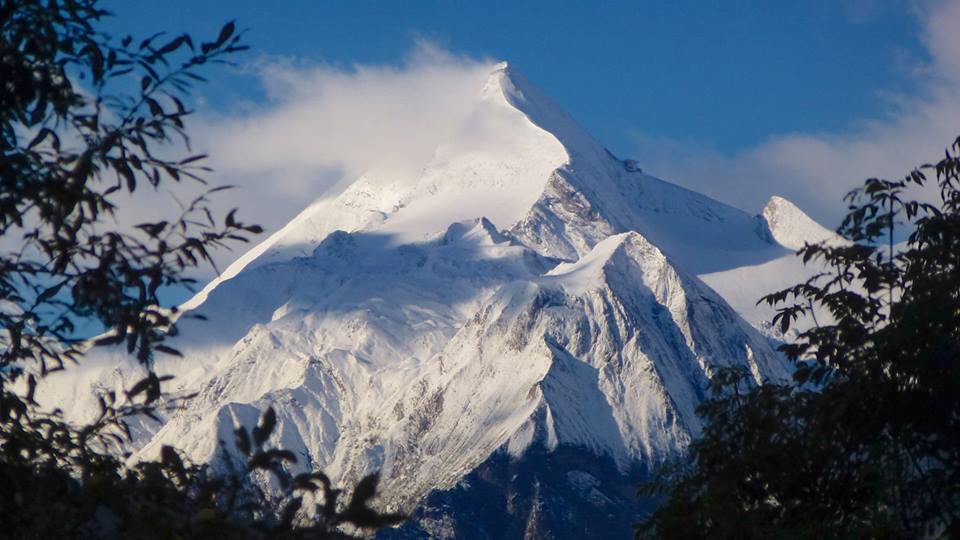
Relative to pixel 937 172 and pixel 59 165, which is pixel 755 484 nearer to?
pixel 937 172

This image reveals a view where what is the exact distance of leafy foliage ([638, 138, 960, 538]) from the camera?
51.5 feet

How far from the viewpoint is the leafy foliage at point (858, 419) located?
15.7m

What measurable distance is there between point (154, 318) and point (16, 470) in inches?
47.5

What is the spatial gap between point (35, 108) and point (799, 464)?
1071cm

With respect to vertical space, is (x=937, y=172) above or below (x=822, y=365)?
above

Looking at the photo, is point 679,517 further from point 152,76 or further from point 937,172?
point 152,76

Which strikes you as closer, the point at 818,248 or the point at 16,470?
the point at 16,470

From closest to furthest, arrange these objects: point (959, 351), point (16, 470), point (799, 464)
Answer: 1. point (16, 470)
2. point (959, 351)
3. point (799, 464)

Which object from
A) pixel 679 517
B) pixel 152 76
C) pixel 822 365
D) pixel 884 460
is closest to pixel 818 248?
pixel 822 365

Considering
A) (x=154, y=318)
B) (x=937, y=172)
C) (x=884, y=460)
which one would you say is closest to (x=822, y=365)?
(x=884, y=460)

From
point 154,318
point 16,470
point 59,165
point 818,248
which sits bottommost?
point 16,470

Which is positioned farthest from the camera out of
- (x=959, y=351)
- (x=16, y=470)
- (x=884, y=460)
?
(x=884, y=460)

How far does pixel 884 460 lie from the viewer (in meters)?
16.6

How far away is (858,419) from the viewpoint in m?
16.4
